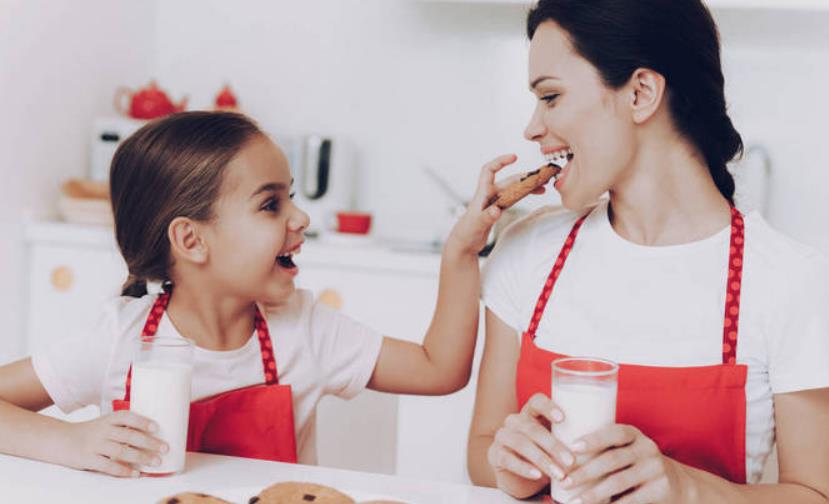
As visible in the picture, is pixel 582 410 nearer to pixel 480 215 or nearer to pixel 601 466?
pixel 601 466

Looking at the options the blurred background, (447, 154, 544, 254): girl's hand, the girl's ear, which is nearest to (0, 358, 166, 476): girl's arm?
the girl's ear

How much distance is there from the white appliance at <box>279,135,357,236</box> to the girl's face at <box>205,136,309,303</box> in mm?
1526

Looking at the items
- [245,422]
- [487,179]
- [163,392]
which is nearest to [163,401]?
[163,392]

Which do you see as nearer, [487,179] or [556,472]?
[556,472]

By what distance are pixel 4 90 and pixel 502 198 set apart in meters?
1.88

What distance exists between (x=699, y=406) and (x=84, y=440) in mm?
796

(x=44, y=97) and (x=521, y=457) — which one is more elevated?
(x=44, y=97)

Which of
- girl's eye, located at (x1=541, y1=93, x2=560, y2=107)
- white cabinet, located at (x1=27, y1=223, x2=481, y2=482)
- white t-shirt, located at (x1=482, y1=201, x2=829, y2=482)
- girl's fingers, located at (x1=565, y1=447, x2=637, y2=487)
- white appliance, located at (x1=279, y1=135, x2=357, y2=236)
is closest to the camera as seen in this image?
girl's fingers, located at (x1=565, y1=447, x2=637, y2=487)

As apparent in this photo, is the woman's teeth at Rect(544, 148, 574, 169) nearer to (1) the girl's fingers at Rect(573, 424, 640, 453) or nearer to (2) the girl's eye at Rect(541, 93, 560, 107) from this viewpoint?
(2) the girl's eye at Rect(541, 93, 560, 107)

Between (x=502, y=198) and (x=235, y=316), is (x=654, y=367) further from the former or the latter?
(x=235, y=316)

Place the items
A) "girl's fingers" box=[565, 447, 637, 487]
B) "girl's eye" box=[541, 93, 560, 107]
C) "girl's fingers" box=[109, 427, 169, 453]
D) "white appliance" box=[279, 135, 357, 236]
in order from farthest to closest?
1. "white appliance" box=[279, 135, 357, 236]
2. "girl's eye" box=[541, 93, 560, 107]
3. "girl's fingers" box=[109, 427, 169, 453]
4. "girl's fingers" box=[565, 447, 637, 487]

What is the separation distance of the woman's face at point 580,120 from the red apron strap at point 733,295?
0.19 m

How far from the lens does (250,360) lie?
1.53 metres

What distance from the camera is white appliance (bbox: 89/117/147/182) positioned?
10.1 ft
